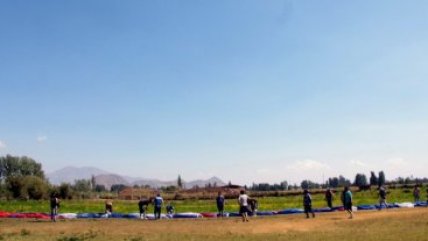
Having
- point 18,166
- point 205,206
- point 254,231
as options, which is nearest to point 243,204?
point 254,231

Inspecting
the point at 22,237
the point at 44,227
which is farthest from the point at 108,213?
the point at 22,237

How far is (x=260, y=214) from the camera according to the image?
1775 inches

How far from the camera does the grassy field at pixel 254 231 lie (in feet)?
86.4

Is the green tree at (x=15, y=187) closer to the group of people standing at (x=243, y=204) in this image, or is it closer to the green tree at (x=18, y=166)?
the green tree at (x=18, y=166)

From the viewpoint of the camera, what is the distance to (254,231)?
30.2m

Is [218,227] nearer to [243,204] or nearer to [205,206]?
[243,204]

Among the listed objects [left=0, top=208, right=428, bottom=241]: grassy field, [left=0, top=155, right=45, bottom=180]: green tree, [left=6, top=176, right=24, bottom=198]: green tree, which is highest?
[left=0, top=155, right=45, bottom=180]: green tree

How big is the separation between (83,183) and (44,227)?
156 meters

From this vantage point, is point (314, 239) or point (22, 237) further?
point (22, 237)

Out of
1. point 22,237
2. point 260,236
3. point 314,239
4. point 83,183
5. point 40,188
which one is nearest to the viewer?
point 314,239

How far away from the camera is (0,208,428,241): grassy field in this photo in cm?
2634

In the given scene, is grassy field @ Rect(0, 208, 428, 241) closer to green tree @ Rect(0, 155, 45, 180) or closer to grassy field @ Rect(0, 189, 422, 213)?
grassy field @ Rect(0, 189, 422, 213)

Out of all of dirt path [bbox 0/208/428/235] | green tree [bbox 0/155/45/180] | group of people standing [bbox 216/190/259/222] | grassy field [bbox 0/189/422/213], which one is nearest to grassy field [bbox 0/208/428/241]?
dirt path [bbox 0/208/428/235]

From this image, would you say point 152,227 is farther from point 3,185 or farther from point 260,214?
point 3,185
